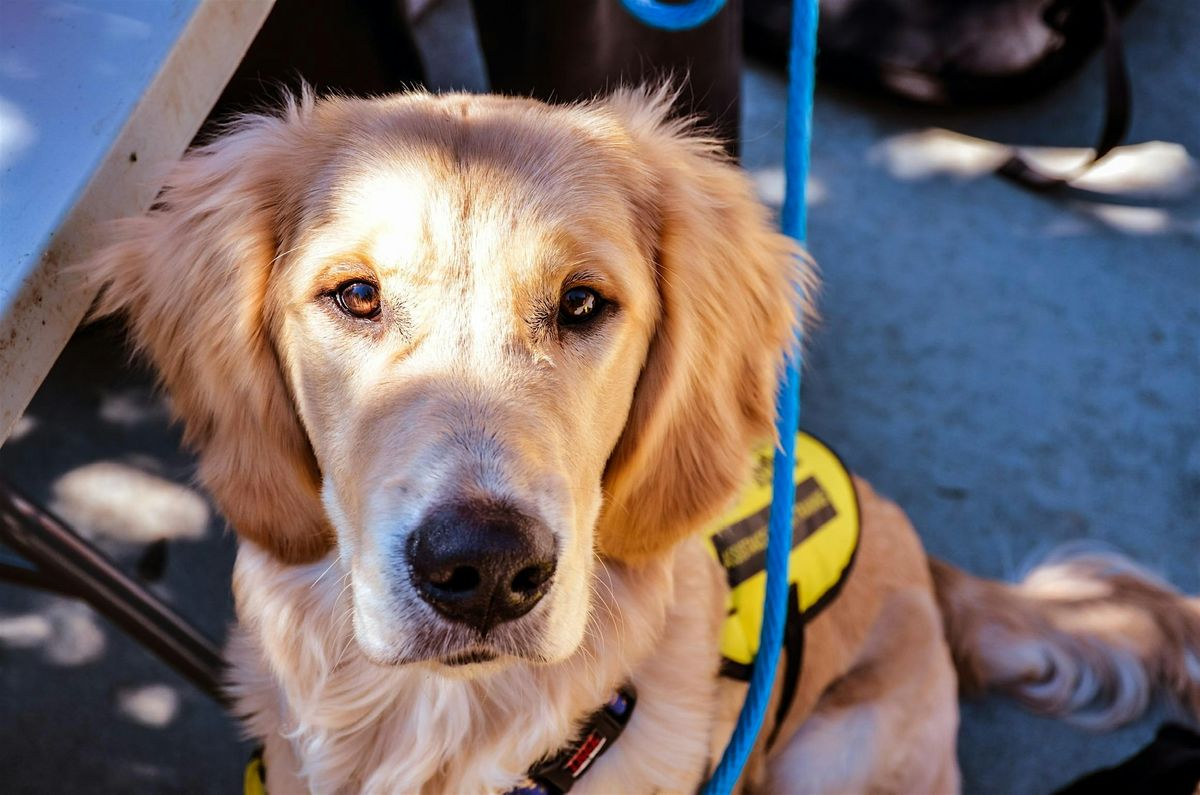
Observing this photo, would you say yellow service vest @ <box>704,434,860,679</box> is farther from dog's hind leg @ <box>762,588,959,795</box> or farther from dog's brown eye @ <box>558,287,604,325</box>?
dog's brown eye @ <box>558,287,604,325</box>

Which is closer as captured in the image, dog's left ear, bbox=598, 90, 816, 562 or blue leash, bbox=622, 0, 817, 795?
blue leash, bbox=622, 0, 817, 795

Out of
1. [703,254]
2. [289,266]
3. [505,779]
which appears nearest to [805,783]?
[505,779]

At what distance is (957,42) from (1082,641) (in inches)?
100

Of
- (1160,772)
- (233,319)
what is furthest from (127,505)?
(1160,772)

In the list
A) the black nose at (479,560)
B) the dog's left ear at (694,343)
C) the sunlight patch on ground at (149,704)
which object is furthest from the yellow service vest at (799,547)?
the sunlight patch on ground at (149,704)

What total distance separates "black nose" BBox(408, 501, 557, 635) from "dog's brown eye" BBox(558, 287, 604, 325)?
0.37 metres

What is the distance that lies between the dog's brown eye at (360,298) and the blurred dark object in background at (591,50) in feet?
3.72

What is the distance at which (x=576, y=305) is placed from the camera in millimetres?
1524

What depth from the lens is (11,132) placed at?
1318 mm

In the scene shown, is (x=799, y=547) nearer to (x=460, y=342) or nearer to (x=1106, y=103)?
(x=460, y=342)

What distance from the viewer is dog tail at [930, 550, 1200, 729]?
2.41 metres

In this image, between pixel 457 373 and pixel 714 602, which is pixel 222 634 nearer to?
pixel 714 602

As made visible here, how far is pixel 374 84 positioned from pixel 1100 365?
104 inches

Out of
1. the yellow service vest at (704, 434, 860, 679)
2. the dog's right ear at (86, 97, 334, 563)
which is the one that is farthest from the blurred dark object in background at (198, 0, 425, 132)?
the yellow service vest at (704, 434, 860, 679)
